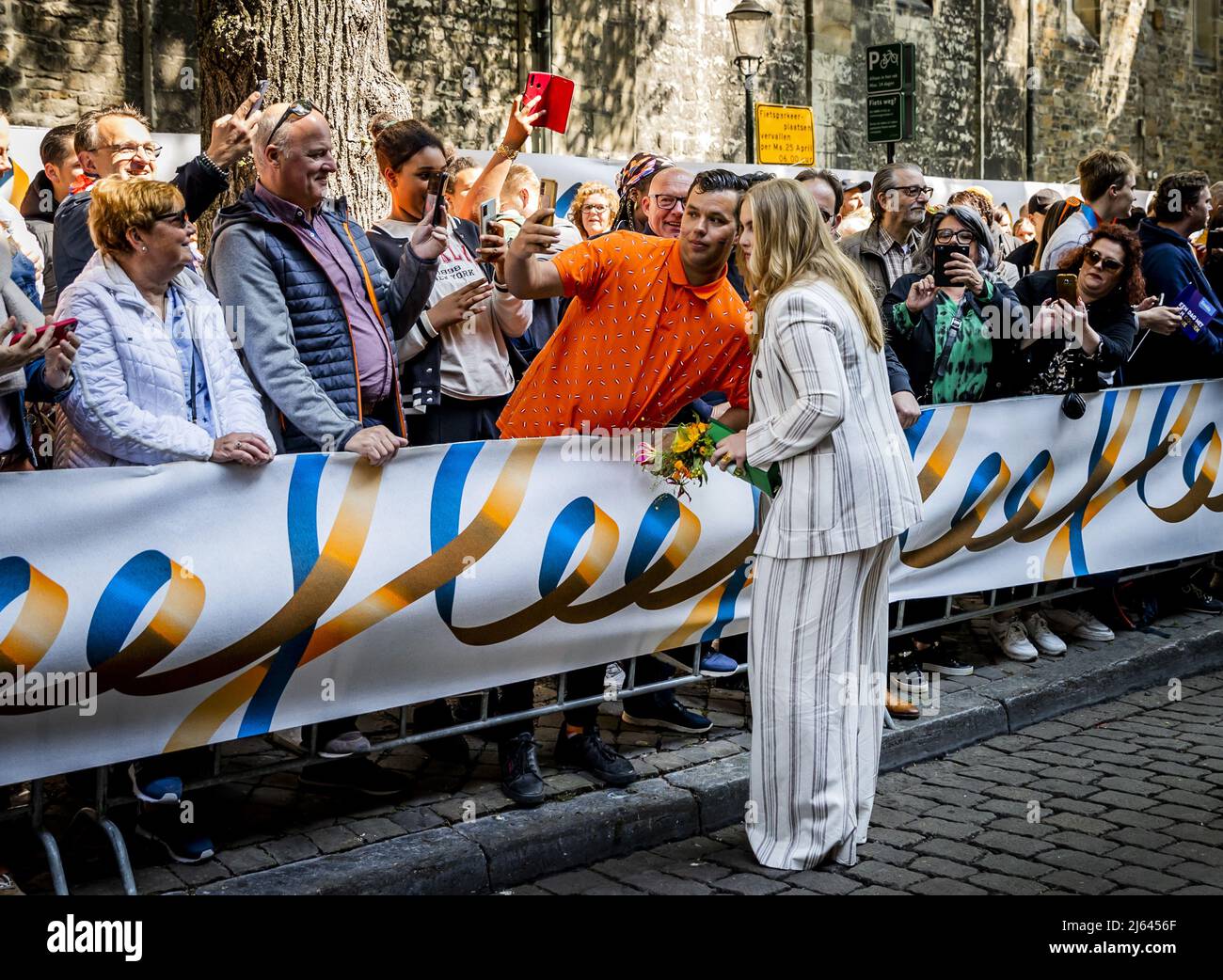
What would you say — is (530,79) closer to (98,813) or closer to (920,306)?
(920,306)

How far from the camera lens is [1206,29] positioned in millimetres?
32375

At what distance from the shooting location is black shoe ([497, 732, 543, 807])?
4.83m

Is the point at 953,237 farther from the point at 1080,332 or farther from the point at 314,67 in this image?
the point at 314,67

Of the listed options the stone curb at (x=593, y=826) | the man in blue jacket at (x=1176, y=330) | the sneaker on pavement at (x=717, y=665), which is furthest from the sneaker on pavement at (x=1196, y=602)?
the sneaker on pavement at (x=717, y=665)

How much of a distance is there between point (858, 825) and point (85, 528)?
2.55 metres

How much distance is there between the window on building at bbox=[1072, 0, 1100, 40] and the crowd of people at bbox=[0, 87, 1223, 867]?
83.9ft

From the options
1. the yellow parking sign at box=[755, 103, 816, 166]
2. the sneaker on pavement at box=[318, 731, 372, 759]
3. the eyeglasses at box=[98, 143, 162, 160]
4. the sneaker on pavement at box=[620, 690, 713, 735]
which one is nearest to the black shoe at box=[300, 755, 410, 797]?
the sneaker on pavement at box=[318, 731, 372, 759]

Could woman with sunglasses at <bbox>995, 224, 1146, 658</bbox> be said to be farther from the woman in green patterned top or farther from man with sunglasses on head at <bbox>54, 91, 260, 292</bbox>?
man with sunglasses on head at <bbox>54, 91, 260, 292</bbox>

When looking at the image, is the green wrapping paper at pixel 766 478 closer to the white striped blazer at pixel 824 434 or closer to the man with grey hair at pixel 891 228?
the white striped blazer at pixel 824 434

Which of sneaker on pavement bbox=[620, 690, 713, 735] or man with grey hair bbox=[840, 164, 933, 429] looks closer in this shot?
sneaker on pavement bbox=[620, 690, 713, 735]

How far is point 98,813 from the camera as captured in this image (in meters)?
4.12

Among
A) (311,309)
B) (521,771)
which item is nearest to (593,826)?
(521,771)

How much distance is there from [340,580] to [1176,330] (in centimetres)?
506

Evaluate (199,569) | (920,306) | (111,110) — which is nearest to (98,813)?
(199,569)
